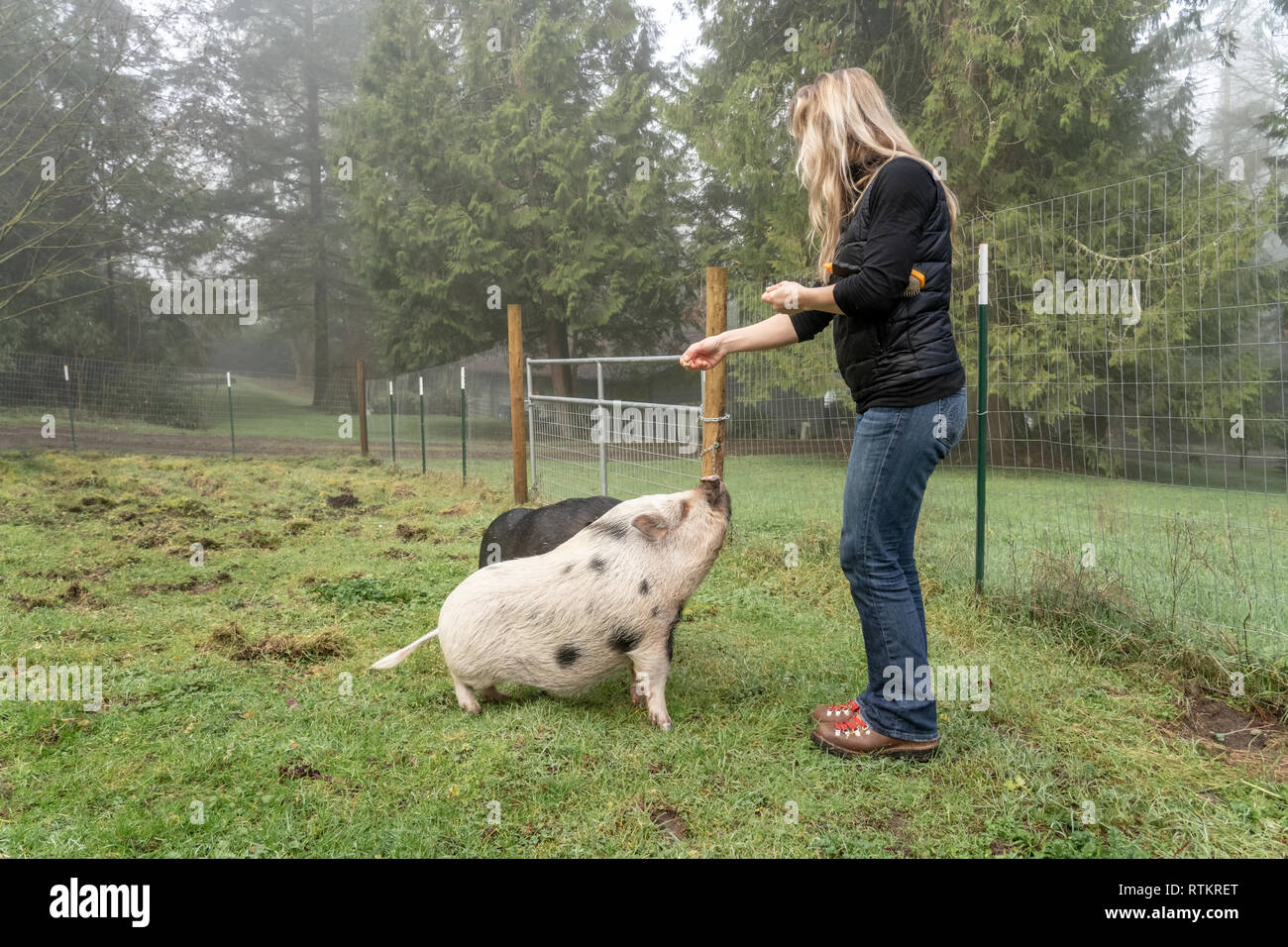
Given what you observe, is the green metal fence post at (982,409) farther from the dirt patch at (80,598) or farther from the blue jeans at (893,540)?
the dirt patch at (80,598)

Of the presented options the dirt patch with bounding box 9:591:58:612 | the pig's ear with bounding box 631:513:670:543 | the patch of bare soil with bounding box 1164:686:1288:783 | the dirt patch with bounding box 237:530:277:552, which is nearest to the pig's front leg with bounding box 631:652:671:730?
the pig's ear with bounding box 631:513:670:543

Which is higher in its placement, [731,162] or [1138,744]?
[731,162]

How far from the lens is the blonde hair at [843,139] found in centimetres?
252

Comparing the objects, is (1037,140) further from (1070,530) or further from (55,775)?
(55,775)

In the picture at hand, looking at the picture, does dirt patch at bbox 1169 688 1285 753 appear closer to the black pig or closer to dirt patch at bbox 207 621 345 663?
the black pig

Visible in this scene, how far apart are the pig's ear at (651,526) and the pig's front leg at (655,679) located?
394 millimetres

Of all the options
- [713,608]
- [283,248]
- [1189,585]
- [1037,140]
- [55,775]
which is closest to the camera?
[55,775]

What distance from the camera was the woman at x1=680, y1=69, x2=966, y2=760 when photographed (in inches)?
93.9

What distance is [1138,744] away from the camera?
9.47 feet

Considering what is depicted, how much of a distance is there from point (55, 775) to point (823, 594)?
12.0 ft

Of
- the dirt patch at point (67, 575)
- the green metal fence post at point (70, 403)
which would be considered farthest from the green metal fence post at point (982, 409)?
the green metal fence post at point (70, 403)

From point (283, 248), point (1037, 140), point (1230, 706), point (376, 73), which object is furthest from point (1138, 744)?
point (283, 248)

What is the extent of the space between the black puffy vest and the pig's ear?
0.90 meters

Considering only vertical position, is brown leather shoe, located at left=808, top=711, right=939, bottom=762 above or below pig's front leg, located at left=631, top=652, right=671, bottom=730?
below
